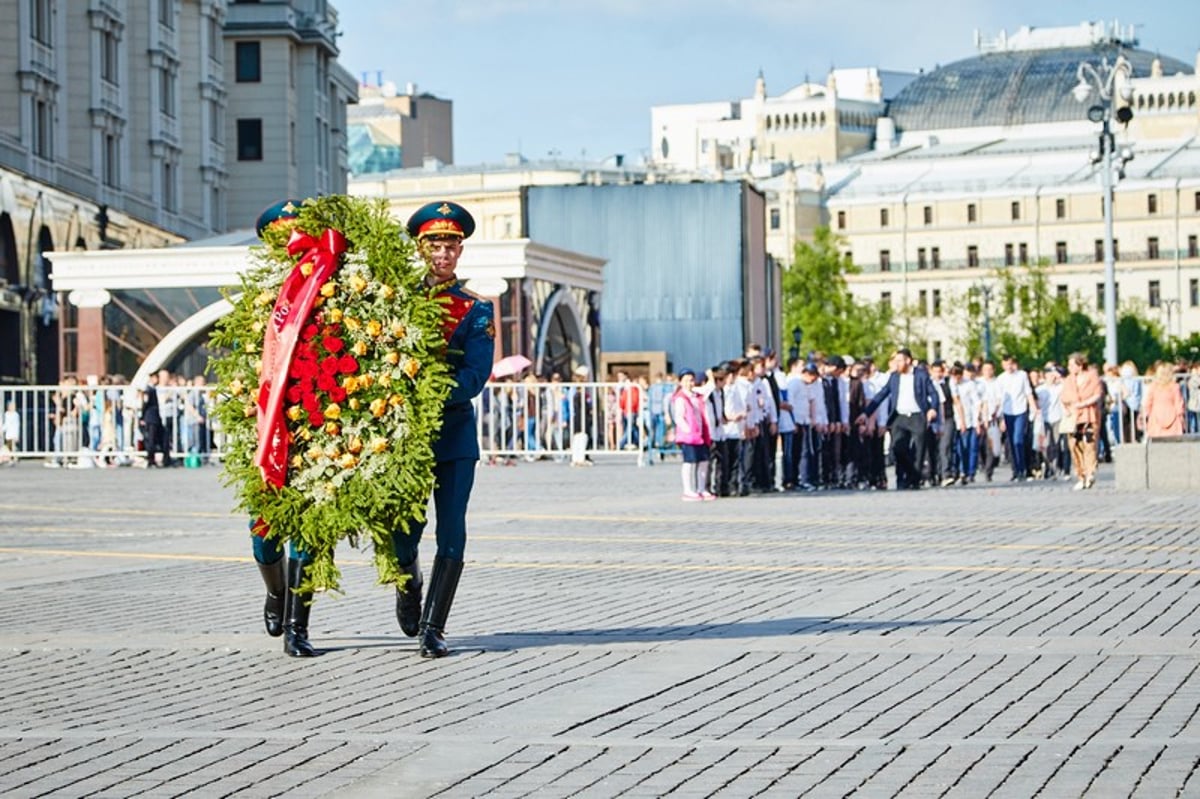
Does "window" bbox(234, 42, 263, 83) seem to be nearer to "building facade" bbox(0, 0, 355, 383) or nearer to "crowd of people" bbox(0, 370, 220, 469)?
"building facade" bbox(0, 0, 355, 383)

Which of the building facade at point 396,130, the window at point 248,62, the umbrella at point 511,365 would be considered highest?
the building facade at point 396,130

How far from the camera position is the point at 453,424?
35.9 ft

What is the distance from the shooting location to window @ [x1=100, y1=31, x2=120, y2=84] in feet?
225

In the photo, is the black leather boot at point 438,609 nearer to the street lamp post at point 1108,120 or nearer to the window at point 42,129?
the street lamp post at point 1108,120

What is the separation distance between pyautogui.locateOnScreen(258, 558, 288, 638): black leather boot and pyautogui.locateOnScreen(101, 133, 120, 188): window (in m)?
58.5

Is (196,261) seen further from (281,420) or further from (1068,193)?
(1068,193)

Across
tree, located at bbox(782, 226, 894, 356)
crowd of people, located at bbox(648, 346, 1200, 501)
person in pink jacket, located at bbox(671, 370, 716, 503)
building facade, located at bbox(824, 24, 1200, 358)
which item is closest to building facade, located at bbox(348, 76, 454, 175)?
building facade, located at bbox(824, 24, 1200, 358)

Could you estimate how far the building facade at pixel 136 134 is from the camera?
53031 millimetres

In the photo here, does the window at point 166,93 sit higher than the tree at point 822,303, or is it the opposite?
the window at point 166,93

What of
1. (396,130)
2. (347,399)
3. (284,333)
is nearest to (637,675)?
(347,399)

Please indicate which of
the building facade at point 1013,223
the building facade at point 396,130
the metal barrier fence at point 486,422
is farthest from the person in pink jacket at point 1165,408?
the building facade at point 396,130

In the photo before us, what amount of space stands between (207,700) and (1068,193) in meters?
148

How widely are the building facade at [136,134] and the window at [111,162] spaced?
68 mm

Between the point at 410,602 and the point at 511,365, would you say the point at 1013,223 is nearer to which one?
the point at 511,365
